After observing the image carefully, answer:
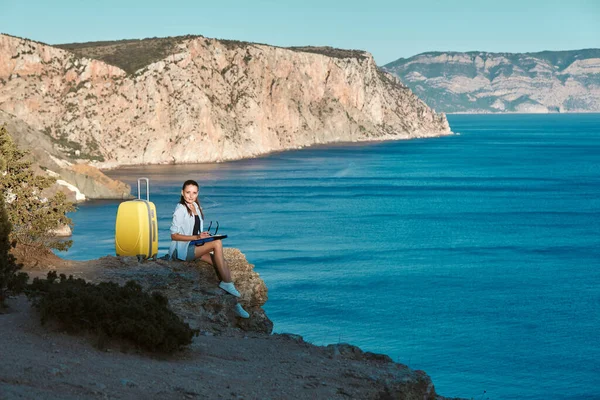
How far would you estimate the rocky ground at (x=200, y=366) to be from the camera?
9.32 metres

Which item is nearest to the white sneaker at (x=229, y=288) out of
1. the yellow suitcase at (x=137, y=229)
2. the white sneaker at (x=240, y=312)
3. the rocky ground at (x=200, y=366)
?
the rocky ground at (x=200, y=366)

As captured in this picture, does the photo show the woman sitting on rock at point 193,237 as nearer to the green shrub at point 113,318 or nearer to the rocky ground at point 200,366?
the rocky ground at point 200,366

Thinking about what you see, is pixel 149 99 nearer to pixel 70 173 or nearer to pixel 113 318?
pixel 70 173

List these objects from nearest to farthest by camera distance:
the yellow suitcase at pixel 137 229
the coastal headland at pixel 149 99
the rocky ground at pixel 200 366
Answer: the rocky ground at pixel 200 366 → the yellow suitcase at pixel 137 229 → the coastal headland at pixel 149 99

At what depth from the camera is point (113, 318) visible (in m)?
11.1

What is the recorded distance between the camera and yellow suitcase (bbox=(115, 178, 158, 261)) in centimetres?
1720

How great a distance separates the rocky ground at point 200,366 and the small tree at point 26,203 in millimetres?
5198

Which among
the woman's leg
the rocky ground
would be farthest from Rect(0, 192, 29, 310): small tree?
the woman's leg

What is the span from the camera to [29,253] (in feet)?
55.2

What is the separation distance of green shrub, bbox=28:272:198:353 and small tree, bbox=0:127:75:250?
7830 millimetres

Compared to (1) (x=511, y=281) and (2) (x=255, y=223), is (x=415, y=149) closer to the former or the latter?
(2) (x=255, y=223)

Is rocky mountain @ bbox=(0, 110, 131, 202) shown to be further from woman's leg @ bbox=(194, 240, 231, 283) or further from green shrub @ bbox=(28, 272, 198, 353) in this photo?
green shrub @ bbox=(28, 272, 198, 353)

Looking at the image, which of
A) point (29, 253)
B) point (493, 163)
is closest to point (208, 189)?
point (493, 163)

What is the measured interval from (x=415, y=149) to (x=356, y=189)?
257 ft
